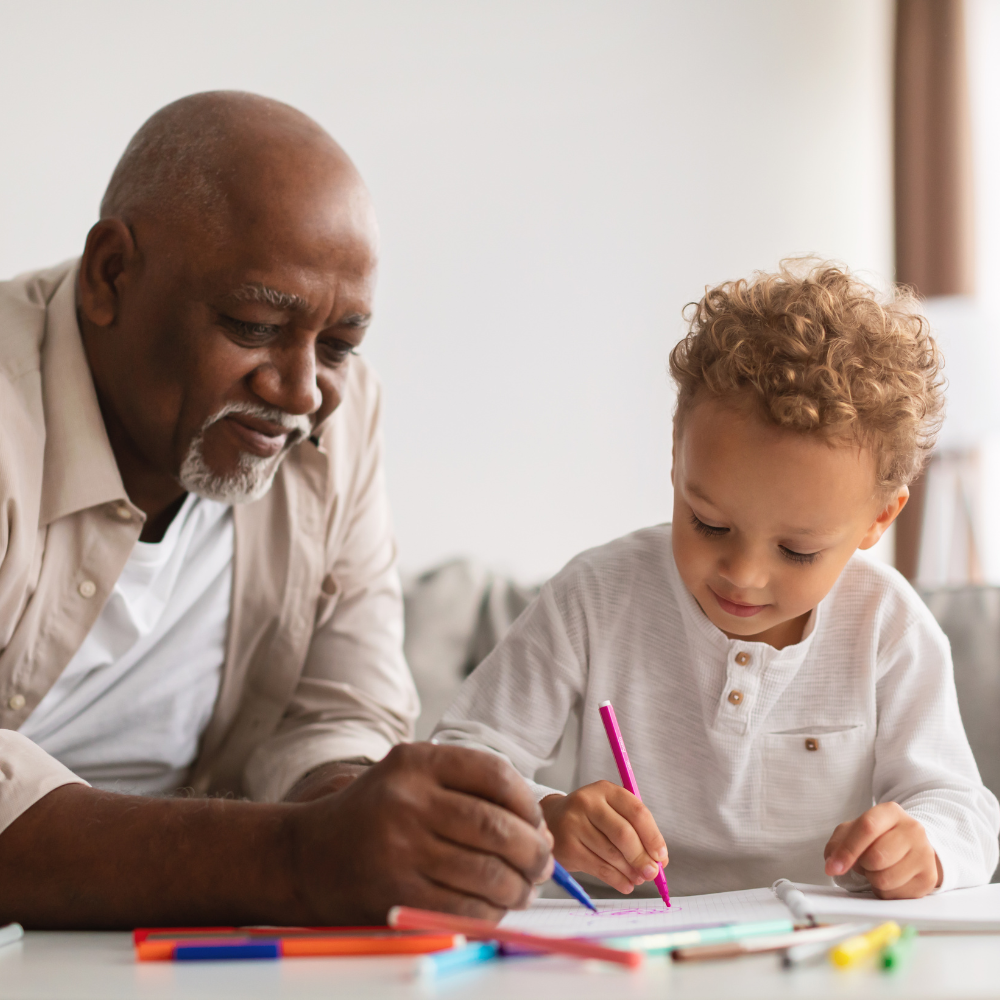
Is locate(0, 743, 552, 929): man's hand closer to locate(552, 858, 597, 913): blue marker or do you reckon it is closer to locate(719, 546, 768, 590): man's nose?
locate(552, 858, 597, 913): blue marker

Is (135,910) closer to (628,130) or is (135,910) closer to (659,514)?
(659,514)

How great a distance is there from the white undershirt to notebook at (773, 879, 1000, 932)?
0.84 m

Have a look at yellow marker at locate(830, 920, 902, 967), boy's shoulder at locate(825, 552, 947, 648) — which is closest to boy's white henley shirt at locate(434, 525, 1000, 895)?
boy's shoulder at locate(825, 552, 947, 648)

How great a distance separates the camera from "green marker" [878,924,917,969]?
1.87 feet

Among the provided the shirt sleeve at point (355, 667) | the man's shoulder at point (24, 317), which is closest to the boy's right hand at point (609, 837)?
the shirt sleeve at point (355, 667)

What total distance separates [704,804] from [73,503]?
0.80 m

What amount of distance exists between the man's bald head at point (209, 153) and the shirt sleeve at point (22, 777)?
0.60 meters

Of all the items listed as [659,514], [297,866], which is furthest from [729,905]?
[659,514]

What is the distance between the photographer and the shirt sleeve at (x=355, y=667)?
4.28 feet

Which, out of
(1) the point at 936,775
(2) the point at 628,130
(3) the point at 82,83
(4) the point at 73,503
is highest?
(3) the point at 82,83

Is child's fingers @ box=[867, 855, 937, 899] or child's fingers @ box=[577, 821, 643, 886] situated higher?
child's fingers @ box=[577, 821, 643, 886]

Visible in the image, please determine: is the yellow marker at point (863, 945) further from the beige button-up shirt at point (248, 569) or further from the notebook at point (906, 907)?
the beige button-up shirt at point (248, 569)

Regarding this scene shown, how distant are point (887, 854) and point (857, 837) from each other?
0.03 m

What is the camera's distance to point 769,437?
0.97 m
